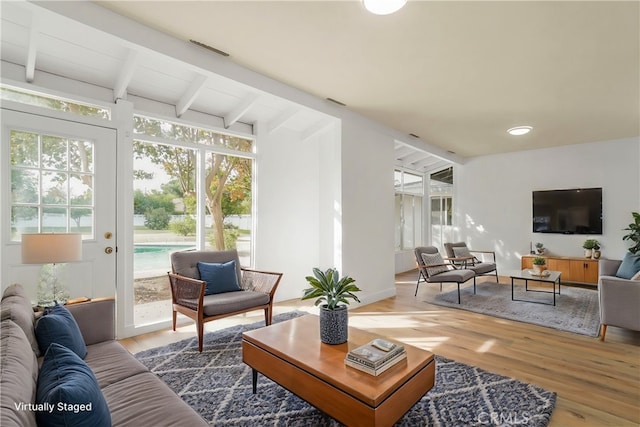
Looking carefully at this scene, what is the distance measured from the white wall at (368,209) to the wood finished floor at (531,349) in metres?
0.49

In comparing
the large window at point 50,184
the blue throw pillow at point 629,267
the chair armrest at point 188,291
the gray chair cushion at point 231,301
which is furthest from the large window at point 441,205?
the large window at point 50,184

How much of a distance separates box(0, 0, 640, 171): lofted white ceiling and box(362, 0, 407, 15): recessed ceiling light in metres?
0.11

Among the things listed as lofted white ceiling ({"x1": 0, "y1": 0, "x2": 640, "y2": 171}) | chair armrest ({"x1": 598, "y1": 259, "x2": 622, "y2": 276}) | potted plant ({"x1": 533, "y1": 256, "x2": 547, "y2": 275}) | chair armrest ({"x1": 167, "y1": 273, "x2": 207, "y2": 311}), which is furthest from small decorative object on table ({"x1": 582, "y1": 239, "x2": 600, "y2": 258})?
chair armrest ({"x1": 167, "y1": 273, "x2": 207, "y2": 311})

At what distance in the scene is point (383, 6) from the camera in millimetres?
2125

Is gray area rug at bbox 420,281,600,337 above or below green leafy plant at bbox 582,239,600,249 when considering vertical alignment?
below

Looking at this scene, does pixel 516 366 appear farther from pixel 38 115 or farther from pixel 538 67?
pixel 38 115

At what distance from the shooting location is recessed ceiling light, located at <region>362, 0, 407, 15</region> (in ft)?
6.83

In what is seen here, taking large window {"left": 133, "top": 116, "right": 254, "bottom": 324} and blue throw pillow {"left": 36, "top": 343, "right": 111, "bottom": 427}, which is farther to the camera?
large window {"left": 133, "top": 116, "right": 254, "bottom": 324}

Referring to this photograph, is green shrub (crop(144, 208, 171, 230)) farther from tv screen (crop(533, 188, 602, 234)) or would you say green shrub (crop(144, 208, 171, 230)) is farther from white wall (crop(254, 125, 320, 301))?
tv screen (crop(533, 188, 602, 234))

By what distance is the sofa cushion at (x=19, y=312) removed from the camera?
1469mm

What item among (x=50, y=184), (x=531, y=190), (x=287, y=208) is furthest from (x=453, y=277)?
(x=50, y=184)

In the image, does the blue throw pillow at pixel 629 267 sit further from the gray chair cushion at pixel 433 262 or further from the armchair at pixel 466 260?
the gray chair cushion at pixel 433 262

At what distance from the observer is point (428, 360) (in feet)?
6.05

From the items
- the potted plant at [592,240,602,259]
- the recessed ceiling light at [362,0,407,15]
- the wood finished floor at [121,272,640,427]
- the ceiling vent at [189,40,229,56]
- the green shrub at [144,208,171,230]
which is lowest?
the wood finished floor at [121,272,640,427]
